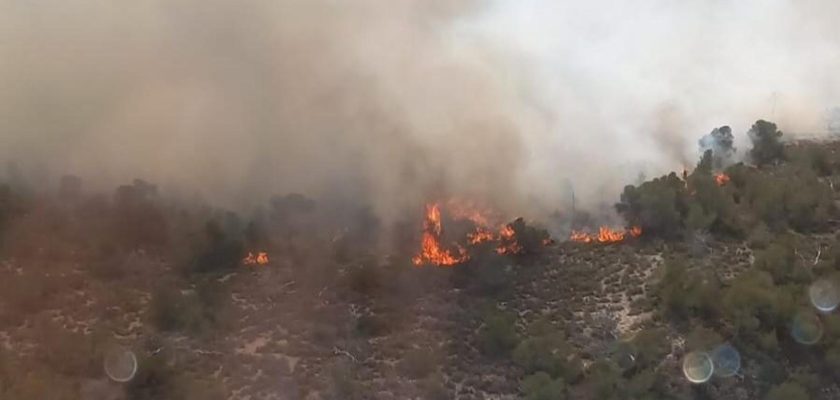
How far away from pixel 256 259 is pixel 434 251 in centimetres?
488

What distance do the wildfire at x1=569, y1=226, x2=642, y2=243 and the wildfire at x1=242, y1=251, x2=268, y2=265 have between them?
8747mm

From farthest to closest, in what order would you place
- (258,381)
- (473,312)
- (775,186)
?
1. (775,186)
2. (473,312)
3. (258,381)

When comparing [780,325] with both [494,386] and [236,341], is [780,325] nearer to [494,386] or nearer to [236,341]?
[494,386]

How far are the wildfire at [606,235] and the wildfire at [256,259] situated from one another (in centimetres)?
875

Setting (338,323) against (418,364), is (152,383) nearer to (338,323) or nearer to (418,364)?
(338,323)

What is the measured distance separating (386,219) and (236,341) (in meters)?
9.10

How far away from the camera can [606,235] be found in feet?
99.6

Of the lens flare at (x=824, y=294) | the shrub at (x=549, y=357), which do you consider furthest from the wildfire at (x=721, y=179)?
the shrub at (x=549, y=357)

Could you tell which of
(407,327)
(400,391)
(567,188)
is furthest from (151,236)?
(567,188)

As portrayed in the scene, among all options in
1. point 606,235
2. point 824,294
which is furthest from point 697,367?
point 606,235

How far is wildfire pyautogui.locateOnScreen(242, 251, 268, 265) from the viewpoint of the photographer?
1114 inches

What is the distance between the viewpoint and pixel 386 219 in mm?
32125

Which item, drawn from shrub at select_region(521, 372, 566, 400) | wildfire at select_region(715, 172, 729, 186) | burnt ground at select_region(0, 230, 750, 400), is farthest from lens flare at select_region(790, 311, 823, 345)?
wildfire at select_region(715, 172, 729, 186)

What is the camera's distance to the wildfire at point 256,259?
2830cm
